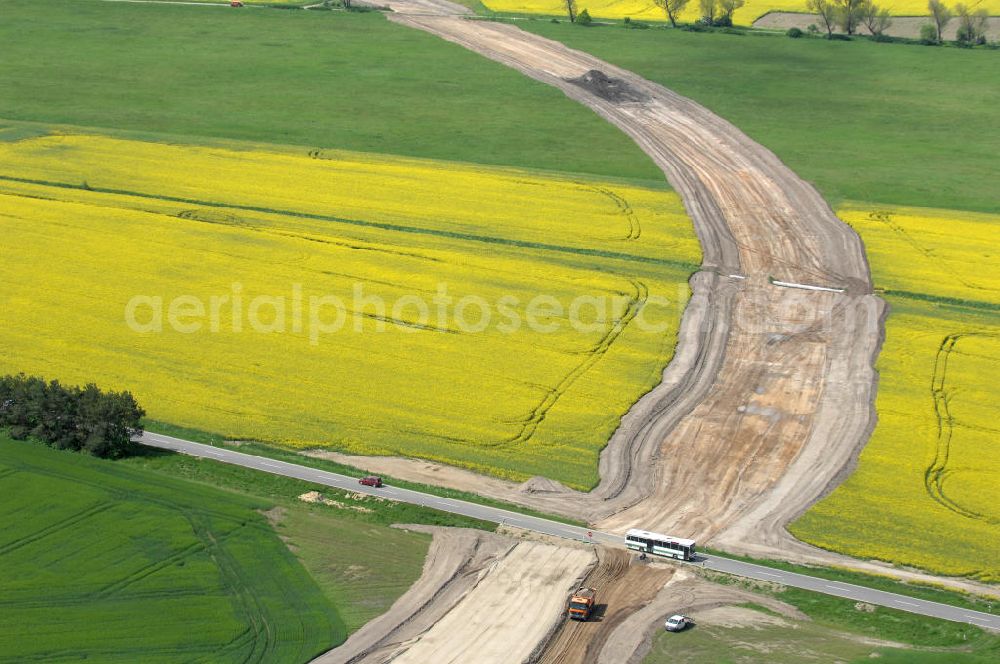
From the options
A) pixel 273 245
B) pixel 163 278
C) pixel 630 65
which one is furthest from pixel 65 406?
pixel 630 65

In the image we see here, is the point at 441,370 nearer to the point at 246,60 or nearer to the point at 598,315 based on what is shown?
the point at 598,315

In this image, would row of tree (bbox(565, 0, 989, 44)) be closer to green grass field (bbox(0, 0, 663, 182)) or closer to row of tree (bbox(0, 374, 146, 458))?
green grass field (bbox(0, 0, 663, 182))

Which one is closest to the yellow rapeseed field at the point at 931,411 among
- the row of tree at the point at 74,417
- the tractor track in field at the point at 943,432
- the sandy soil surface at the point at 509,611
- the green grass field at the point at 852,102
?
the tractor track in field at the point at 943,432

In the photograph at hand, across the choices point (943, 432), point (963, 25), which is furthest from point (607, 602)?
point (963, 25)

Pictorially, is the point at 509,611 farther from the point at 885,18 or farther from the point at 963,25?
the point at 963,25

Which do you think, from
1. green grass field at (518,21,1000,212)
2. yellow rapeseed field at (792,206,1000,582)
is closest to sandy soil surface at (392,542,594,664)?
yellow rapeseed field at (792,206,1000,582)

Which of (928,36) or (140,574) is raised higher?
(928,36)
